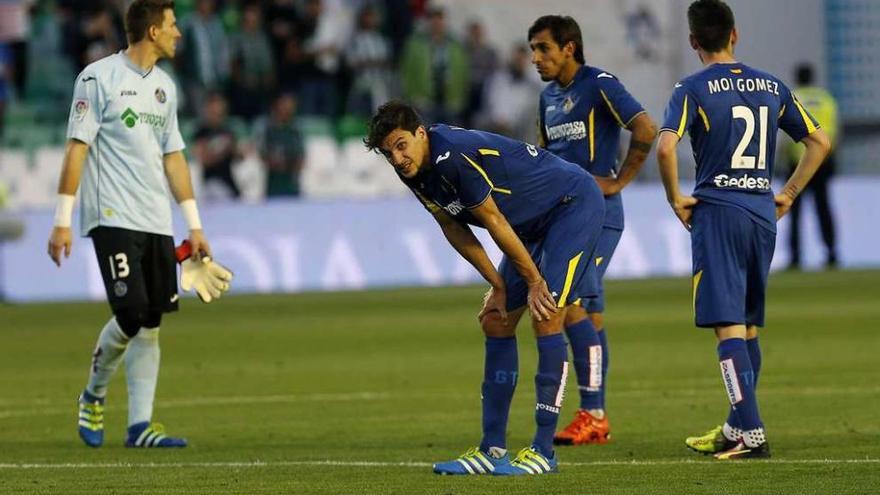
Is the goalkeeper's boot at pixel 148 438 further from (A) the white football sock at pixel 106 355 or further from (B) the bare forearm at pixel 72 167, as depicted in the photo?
(B) the bare forearm at pixel 72 167

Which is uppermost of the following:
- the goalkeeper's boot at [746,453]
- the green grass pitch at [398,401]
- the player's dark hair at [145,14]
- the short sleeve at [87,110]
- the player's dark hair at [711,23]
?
the player's dark hair at [145,14]

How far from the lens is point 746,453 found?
835 cm

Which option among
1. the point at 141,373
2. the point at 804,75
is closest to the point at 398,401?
the point at 141,373

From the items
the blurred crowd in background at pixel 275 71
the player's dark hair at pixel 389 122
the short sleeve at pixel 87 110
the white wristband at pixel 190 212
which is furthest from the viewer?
the blurred crowd in background at pixel 275 71

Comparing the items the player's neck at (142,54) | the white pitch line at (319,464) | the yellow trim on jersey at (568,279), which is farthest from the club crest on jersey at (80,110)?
the yellow trim on jersey at (568,279)

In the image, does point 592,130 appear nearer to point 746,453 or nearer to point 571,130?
point 571,130

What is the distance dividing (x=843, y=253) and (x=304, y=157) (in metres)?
7.29

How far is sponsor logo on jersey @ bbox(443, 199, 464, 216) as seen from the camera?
307 inches

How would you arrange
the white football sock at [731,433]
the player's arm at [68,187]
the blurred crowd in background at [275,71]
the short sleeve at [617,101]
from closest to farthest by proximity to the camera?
1. the white football sock at [731,433]
2. the player's arm at [68,187]
3. the short sleeve at [617,101]
4. the blurred crowd in background at [275,71]

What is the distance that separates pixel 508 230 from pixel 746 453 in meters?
1.57

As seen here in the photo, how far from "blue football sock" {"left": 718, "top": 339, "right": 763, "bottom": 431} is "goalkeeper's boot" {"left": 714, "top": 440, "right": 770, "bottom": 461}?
91 millimetres

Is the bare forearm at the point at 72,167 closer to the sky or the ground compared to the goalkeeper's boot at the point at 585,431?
closer to the sky

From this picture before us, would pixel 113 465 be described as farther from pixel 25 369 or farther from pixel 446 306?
pixel 446 306

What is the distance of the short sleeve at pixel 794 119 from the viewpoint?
8711 millimetres
